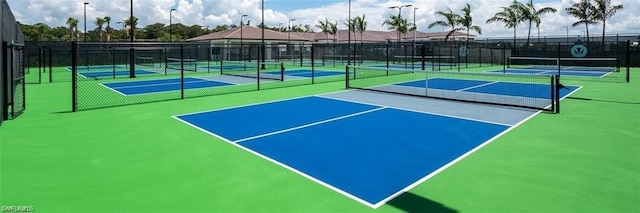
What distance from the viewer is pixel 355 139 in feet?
26.9

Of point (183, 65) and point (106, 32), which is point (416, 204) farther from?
point (106, 32)

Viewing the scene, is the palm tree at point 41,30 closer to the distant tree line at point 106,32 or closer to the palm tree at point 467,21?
the distant tree line at point 106,32

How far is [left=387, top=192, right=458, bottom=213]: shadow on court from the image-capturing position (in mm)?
4746

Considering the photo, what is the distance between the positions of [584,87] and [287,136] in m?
14.7

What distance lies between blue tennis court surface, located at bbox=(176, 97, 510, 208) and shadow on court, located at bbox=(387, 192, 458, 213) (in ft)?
0.42

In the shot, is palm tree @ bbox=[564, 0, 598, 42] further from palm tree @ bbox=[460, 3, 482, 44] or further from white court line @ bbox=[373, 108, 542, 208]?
white court line @ bbox=[373, 108, 542, 208]

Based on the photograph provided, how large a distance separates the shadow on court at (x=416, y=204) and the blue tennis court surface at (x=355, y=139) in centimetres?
13

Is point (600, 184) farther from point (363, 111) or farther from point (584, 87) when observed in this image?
point (584, 87)

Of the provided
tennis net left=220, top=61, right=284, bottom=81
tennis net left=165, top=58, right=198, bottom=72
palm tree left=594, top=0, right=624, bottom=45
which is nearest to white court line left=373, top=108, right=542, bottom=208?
tennis net left=220, top=61, right=284, bottom=81

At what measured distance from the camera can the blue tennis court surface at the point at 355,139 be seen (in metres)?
5.86

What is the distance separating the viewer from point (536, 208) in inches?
185

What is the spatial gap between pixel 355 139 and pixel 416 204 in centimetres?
334

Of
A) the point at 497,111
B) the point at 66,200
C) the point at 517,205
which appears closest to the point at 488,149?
the point at 517,205

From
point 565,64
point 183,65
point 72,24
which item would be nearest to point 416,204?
point 183,65
